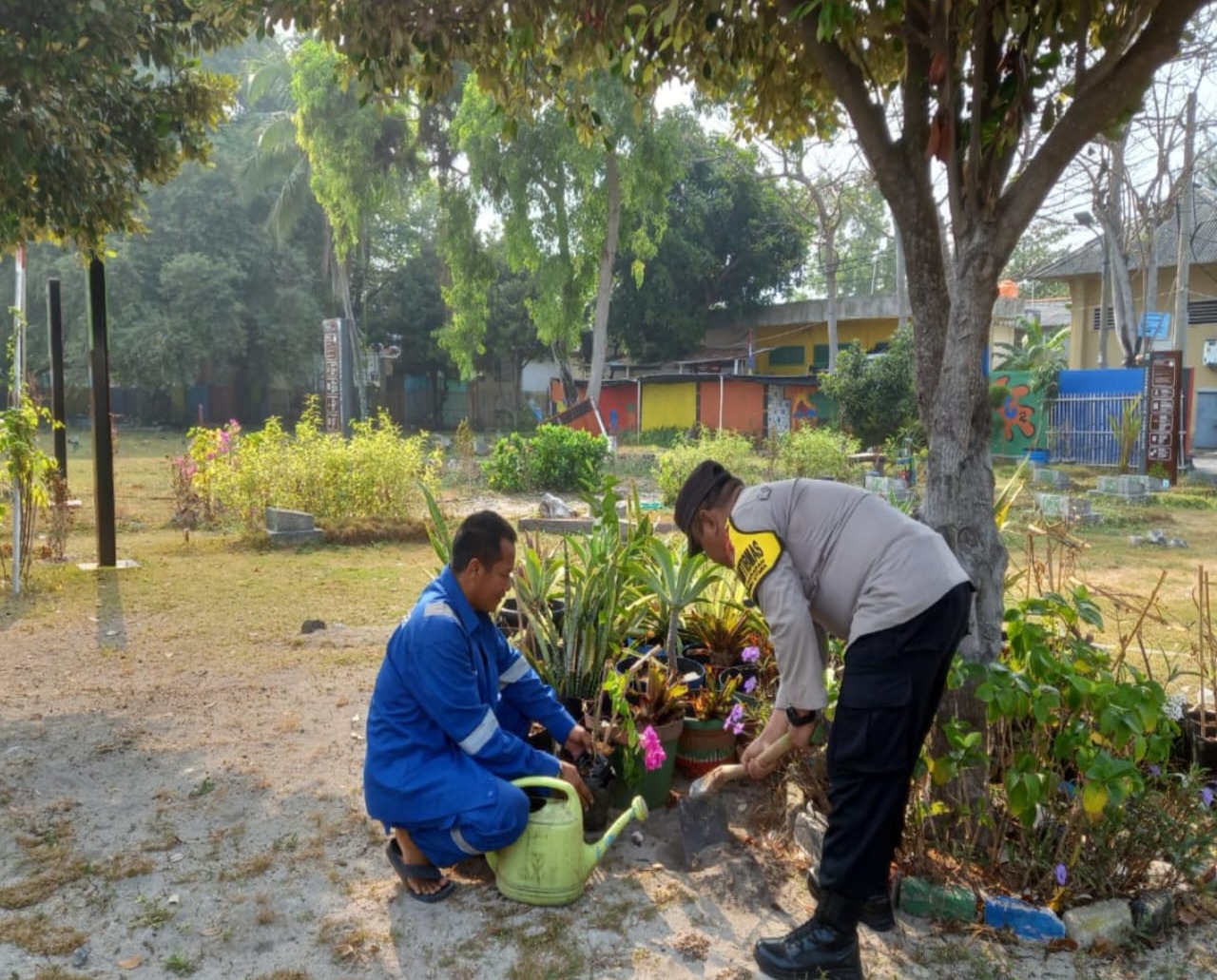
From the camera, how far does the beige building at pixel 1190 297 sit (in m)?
24.3

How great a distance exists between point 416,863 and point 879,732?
150 centimetres

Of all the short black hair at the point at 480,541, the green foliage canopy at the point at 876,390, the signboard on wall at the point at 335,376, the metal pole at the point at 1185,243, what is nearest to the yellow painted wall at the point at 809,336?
the green foliage canopy at the point at 876,390

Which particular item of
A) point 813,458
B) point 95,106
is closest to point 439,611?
point 95,106

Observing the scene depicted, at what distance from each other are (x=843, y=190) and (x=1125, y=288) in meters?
8.27

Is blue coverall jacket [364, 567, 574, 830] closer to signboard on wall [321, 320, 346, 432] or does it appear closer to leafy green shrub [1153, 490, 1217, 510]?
signboard on wall [321, 320, 346, 432]

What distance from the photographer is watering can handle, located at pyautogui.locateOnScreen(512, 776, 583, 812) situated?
2.93 metres

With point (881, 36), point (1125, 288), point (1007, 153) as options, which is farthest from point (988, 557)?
point (1125, 288)

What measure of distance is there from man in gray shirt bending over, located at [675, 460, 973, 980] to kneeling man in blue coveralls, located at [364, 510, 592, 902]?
822 millimetres

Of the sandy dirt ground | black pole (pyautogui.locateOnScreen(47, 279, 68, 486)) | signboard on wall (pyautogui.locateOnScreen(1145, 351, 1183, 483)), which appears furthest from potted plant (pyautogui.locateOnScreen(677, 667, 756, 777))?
signboard on wall (pyautogui.locateOnScreen(1145, 351, 1183, 483))

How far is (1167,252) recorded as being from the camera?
2480cm

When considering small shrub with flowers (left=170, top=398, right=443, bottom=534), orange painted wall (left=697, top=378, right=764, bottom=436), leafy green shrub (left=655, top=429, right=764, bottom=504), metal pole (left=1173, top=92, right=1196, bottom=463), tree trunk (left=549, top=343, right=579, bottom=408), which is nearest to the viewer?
small shrub with flowers (left=170, top=398, right=443, bottom=534)

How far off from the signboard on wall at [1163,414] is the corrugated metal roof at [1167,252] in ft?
25.9

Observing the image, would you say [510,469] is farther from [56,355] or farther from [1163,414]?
[1163,414]

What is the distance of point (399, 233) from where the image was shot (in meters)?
37.8
